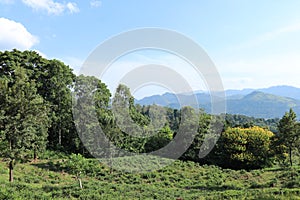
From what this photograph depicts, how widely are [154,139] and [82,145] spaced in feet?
33.5

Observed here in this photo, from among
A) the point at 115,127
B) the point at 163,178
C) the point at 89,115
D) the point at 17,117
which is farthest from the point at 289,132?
the point at 17,117

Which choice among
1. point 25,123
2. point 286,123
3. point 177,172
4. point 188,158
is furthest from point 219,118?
point 25,123

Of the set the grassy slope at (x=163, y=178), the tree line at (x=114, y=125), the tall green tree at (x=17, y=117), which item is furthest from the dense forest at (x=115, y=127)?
the tall green tree at (x=17, y=117)

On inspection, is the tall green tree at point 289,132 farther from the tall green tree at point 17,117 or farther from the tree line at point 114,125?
the tall green tree at point 17,117

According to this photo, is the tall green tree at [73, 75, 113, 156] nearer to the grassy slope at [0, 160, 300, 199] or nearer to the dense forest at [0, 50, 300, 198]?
the dense forest at [0, 50, 300, 198]

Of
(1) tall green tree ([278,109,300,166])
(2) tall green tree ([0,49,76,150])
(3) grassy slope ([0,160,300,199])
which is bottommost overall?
(3) grassy slope ([0,160,300,199])

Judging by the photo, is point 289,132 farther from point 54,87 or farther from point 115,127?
point 54,87

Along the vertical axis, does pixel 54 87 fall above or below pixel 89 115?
above

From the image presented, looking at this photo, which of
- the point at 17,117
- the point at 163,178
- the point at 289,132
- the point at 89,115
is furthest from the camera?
the point at 89,115

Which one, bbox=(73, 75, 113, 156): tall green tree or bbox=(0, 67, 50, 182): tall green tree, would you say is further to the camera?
bbox=(73, 75, 113, 156): tall green tree

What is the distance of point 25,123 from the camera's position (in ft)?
61.9

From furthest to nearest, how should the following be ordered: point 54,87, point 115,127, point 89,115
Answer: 1. point 54,87
2. point 89,115
3. point 115,127

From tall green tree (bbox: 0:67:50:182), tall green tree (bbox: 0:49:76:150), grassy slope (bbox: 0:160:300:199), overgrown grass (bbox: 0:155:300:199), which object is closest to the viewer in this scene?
tall green tree (bbox: 0:67:50:182)

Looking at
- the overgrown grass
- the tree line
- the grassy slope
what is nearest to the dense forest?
the tree line
